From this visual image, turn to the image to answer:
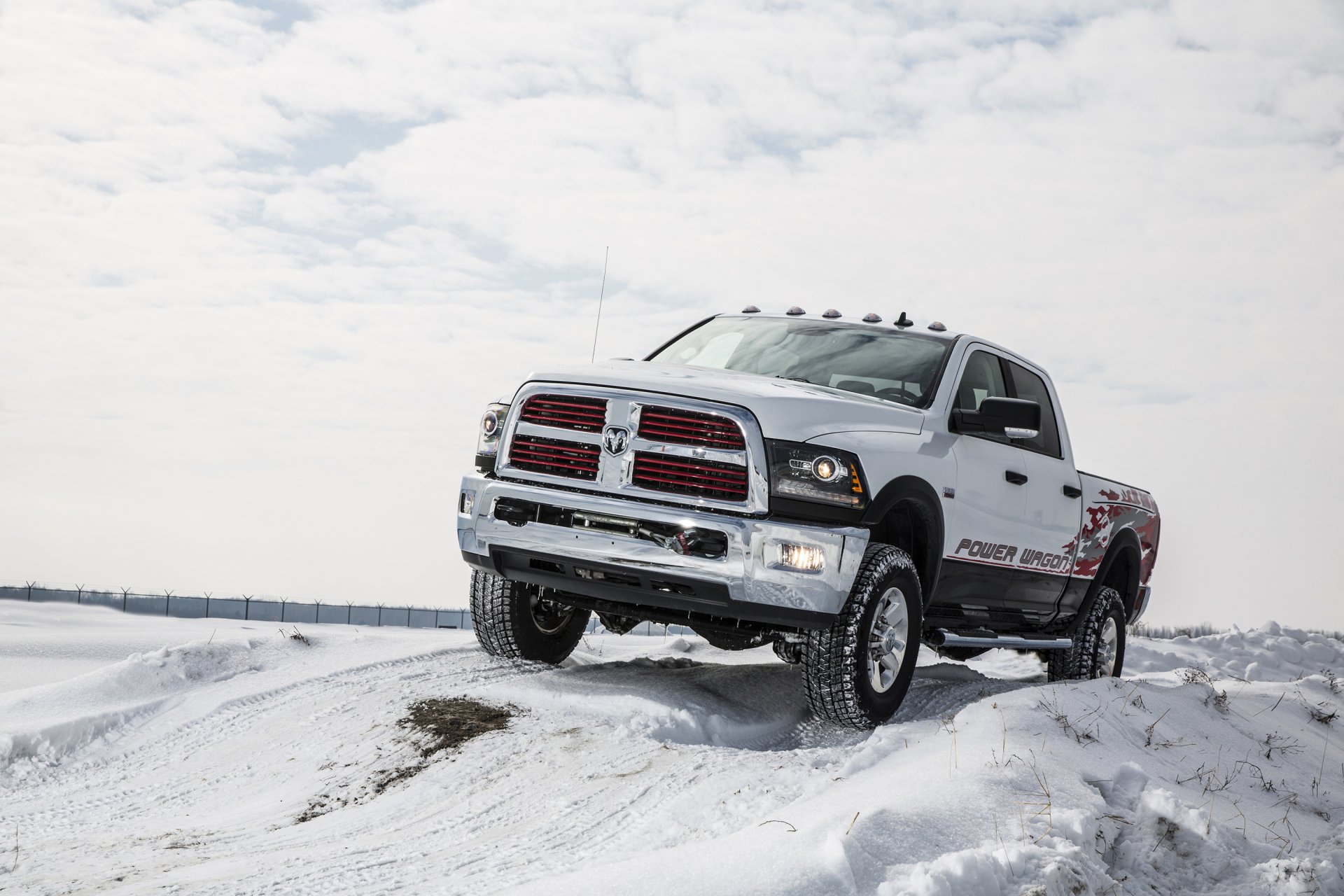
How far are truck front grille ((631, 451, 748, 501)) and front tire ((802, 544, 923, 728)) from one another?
730 millimetres

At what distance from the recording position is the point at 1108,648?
8.44 meters

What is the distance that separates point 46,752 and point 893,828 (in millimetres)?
4215

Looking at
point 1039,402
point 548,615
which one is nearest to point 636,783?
point 548,615

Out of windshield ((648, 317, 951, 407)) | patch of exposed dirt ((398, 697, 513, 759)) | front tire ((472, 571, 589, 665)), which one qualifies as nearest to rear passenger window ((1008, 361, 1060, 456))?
windshield ((648, 317, 951, 407))

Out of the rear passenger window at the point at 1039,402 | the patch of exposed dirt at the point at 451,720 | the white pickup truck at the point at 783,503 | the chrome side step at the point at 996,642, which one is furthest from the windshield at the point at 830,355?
the patch of exposed dirt at the point at 451,720

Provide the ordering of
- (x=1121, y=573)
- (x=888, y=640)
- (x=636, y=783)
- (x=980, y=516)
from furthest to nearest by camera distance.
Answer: (x=1121, y=573) → (x=980, y=516) → (x=888, y=640) → (x=636, y=783)

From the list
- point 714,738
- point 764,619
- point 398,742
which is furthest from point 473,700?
point 764,619

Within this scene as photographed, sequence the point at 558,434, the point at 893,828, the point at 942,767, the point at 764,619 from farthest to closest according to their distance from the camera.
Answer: the point at 558,434 < the point at 764,619 < the point at 942,767 < the point at 893,828

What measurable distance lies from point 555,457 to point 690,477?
2.35 feet

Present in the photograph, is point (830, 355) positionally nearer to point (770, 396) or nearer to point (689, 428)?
point (770, 396)

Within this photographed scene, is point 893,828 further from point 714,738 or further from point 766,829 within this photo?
point 714,738

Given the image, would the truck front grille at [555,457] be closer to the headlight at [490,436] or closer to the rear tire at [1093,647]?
the headlight at [490,436]

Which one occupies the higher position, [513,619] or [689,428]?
[689,428]

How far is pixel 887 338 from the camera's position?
670 cm
